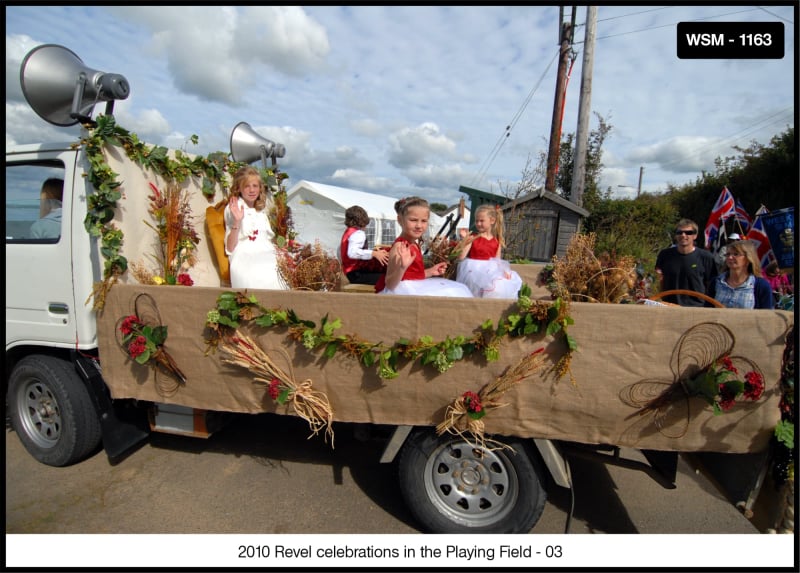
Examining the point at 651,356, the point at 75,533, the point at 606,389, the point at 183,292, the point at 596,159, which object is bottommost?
the point at 75,533

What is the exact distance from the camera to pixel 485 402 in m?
2.16

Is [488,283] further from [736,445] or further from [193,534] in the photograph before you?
[193,534]

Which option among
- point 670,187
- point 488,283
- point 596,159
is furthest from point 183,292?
point 670,187

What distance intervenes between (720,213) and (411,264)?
7.33m

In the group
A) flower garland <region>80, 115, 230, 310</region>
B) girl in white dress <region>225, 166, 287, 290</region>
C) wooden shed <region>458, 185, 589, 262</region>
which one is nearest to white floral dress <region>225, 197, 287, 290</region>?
girl in white dress <region>225, 166, 287, 290</region>

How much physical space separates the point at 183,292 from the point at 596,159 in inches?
545

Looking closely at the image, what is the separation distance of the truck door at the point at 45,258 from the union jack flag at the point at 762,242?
8114mm

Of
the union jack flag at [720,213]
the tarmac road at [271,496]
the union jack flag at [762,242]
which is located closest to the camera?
the tarmac road at [271,496]

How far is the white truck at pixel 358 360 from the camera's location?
6.70ft

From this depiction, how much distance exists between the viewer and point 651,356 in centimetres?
202

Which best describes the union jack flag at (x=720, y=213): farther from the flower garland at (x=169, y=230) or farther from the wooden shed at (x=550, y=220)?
the flower garland at (x=169, y=230)

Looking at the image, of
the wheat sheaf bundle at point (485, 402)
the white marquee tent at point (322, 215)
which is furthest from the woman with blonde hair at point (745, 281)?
the white marquee tent at point (322, 215)

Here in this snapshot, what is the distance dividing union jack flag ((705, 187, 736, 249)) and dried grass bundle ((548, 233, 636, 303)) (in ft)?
20.2

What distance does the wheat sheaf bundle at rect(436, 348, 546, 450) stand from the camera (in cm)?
210
